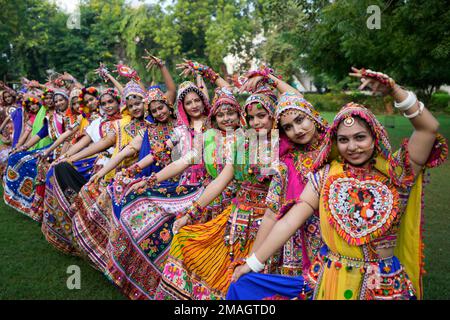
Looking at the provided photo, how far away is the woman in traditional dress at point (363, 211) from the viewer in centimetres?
232

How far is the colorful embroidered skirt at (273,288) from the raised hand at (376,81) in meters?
1.11

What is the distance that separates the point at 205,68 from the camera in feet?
16.1

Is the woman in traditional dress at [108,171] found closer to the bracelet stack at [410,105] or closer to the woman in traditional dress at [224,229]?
the woman in traditional dress at [224,229]

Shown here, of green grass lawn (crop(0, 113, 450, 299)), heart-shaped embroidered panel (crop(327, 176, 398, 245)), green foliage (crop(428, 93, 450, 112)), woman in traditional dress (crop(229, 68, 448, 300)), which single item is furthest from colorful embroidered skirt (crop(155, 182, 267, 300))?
green foliage (crop(428, 93, 450, 112))

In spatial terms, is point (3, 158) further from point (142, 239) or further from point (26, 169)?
point (142, 239)

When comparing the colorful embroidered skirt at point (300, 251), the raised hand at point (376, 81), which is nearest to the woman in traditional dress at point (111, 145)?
the colorful embroidered skirt at point (300, 251)

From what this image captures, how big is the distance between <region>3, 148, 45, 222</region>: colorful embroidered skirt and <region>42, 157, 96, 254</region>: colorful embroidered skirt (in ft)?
5.26

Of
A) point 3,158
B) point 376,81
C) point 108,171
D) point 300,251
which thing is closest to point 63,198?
point 108,171

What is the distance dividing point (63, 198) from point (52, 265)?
861 millimetres

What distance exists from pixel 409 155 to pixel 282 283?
3.23 feet

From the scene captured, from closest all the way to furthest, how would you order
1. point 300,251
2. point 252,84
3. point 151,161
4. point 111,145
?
point 300,251
point 252,84
point 151,161
point 111,145

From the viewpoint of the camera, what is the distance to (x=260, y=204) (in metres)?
3.29

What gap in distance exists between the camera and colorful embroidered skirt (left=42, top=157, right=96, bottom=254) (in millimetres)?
5621

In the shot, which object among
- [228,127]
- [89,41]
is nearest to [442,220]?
[228,127]
